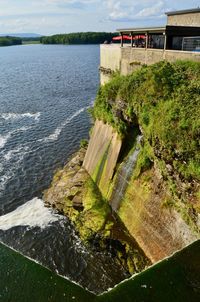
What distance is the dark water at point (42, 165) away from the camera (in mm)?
17984

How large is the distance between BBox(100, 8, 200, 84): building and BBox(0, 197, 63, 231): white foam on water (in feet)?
45.8

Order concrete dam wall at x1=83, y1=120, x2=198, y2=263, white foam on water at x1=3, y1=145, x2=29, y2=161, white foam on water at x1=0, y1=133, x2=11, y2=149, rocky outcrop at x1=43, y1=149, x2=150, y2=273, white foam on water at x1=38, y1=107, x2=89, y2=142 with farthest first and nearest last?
white foam on water at x1=38, y1=107, x2=89, y2=142 < white foam on water at x1=0, y1=133, x2=11, y2=149 < white foam on water at x1=3, y1=145, x2=29, y2=161 < rocky outcrop at x1=43, y1=149, x2=150, y2=273 < concrete dam wall at x1=83, y1=120, x2=198, y2=263

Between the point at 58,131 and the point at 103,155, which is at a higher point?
the point at 103,155

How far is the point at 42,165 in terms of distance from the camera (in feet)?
99.8

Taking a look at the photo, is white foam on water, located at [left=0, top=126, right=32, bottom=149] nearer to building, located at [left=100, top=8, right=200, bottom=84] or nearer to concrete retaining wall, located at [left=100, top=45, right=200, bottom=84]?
concrete retaining wall, located at [left=100, top=45, right=200, bottom=84]

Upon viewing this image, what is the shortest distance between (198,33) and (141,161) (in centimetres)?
1473

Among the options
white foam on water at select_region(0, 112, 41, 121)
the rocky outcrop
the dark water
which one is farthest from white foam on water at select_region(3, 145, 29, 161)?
white foam on water at select_region(0, 112, 41, 121)

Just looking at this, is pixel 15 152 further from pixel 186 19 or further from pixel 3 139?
pixel 186 19

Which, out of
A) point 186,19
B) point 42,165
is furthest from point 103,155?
point 186,19

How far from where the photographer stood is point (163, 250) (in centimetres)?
1612

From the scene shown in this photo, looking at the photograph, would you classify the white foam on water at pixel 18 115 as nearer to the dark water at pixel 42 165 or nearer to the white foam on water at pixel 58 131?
the dark water at pixel 42 165

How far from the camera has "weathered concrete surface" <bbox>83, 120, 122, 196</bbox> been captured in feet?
71.8

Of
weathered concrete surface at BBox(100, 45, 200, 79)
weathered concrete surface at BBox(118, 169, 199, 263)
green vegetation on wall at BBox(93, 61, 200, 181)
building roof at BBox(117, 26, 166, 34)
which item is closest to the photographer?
green vegetation on wall at BBox(93, 61, 200, 181)

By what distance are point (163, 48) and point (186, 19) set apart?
8302mm
